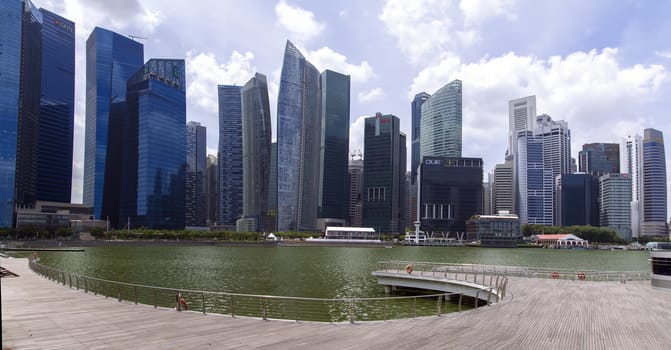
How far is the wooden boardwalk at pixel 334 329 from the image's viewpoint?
51.8 feet

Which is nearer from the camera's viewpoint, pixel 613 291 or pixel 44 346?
pixel 44 346

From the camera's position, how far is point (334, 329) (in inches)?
700

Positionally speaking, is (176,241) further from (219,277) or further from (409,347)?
(409,347)

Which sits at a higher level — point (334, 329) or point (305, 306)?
point (334, 329)

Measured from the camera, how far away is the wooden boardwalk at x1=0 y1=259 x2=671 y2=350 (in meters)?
15.8

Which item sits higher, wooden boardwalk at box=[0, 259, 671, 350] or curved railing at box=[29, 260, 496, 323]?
wooden boardwalk at box=[0, 259, 671, 350]

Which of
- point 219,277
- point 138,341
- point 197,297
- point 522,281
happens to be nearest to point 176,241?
point 219,277

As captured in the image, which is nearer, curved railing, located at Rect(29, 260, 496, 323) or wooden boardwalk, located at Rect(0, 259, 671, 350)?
wooden boardwalk, located at Rect(0, 259, 671, 350)

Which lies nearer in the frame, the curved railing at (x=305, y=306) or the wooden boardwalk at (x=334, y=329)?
the wooden boardwalk at (x=334, y=329)

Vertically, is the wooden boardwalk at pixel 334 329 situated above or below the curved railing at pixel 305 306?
above

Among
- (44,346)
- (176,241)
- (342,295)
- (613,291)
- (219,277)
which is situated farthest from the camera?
(176,241)

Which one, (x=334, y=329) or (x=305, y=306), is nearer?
(x=334, y=329)

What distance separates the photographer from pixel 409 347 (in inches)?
604

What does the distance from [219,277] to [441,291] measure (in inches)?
1217
